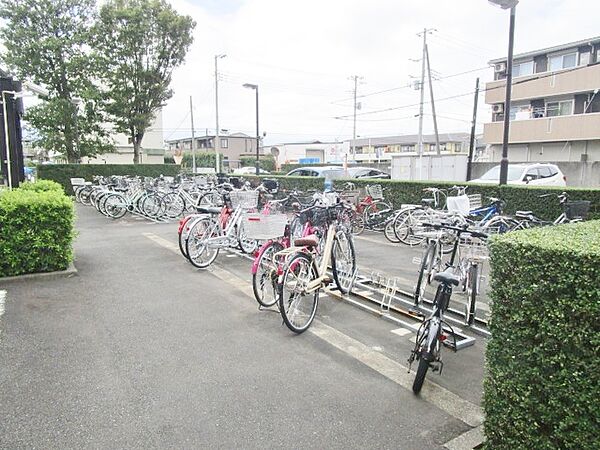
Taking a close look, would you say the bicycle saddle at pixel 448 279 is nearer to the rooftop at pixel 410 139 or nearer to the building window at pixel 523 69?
the building window at pixel 523 69

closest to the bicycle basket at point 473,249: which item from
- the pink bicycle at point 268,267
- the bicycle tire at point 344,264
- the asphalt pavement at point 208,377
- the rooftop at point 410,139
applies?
the asphalt pavement at point 208,377

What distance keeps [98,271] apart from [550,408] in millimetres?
5402

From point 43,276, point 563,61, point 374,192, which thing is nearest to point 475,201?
point 374,192

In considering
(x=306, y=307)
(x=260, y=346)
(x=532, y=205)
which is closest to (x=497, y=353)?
(x=260, y=346)

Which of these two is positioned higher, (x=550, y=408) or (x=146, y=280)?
(x=550, y=408)

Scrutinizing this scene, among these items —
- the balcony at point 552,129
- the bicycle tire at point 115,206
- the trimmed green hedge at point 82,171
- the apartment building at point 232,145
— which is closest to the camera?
the bicycle tire at point 115,206

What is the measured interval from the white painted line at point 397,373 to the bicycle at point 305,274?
0.19 m

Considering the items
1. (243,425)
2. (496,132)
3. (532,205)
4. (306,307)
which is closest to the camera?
(243,425)

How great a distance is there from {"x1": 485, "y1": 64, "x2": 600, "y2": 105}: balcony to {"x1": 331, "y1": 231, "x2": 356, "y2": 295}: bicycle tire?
1900 cm

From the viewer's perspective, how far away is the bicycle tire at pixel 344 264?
460 cm

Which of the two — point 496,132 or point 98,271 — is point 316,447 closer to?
point 98,271

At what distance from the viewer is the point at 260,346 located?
336 cm

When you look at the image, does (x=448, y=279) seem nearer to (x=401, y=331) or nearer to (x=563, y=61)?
(x=401, y=331)

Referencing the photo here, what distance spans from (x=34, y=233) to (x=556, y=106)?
78.8ft
